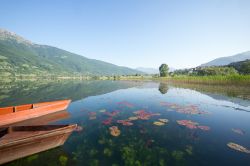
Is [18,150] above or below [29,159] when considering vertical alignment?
above

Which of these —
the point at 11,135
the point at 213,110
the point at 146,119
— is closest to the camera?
the point at 11,135

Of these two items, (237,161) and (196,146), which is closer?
(237,161)

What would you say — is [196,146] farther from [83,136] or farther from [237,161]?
[83,136]

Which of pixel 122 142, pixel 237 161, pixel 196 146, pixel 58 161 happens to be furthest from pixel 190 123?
pixel 58 161

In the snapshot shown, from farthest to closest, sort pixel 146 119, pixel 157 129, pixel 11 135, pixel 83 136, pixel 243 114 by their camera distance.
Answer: pixel 243 114 < pixel 146 119 < pixel 157 129 < pixel 83 136 < pixel 11 135

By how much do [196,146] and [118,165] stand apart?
614 centimetres

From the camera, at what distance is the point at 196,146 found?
11.9m

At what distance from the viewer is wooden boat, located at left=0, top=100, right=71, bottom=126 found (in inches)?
627

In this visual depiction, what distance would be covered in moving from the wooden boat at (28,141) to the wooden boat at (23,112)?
17.6 ft

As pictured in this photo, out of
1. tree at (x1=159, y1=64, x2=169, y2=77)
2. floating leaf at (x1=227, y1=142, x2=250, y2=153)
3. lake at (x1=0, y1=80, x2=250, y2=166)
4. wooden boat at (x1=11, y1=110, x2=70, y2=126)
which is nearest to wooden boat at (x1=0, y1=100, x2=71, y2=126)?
wooden boat at (x1=11, y1=110, x2=70, y2=126)

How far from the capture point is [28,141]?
9062mm

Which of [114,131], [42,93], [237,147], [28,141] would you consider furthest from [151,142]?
[42,93]

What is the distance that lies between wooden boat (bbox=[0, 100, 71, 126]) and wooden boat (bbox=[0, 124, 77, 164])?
5.37m

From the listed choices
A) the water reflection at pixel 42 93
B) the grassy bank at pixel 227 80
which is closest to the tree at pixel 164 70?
the grassy bank at pixel 227 80
